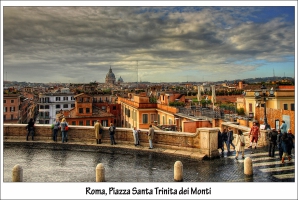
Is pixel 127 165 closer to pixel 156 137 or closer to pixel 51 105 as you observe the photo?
pixel 156 137

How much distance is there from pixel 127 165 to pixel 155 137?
8.13 feet

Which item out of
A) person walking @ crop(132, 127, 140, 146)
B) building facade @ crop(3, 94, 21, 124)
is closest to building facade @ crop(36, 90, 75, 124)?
building facade @ crop(3, 94, 21, 124)

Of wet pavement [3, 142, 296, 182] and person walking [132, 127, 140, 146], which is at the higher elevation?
person walking [132, 127, 140, 146]

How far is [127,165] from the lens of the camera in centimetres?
1112

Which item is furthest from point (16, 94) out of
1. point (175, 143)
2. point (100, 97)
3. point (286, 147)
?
point (286, 147)

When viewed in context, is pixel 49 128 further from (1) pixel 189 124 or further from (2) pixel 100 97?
(2) pixel 100 97

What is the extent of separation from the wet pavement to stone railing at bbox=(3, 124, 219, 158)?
55cm

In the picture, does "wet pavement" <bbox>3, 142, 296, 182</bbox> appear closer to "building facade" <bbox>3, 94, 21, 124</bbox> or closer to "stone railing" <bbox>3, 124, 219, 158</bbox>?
"stone railing" <bbox>3, 124, 219, 158</bbox>

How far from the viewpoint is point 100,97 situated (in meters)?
75.2

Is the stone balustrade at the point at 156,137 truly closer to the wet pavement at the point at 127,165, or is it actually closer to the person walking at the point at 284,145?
the wet pavement at the point at 127,165

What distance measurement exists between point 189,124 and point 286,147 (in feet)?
40.3

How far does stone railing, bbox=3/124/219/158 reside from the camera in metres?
11.8

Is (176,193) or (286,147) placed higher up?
(286,147)

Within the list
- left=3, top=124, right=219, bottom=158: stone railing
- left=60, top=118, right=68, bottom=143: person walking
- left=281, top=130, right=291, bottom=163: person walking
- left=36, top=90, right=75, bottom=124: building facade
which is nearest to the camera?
left=281, top=130, right=291, bottom=163: person walking
